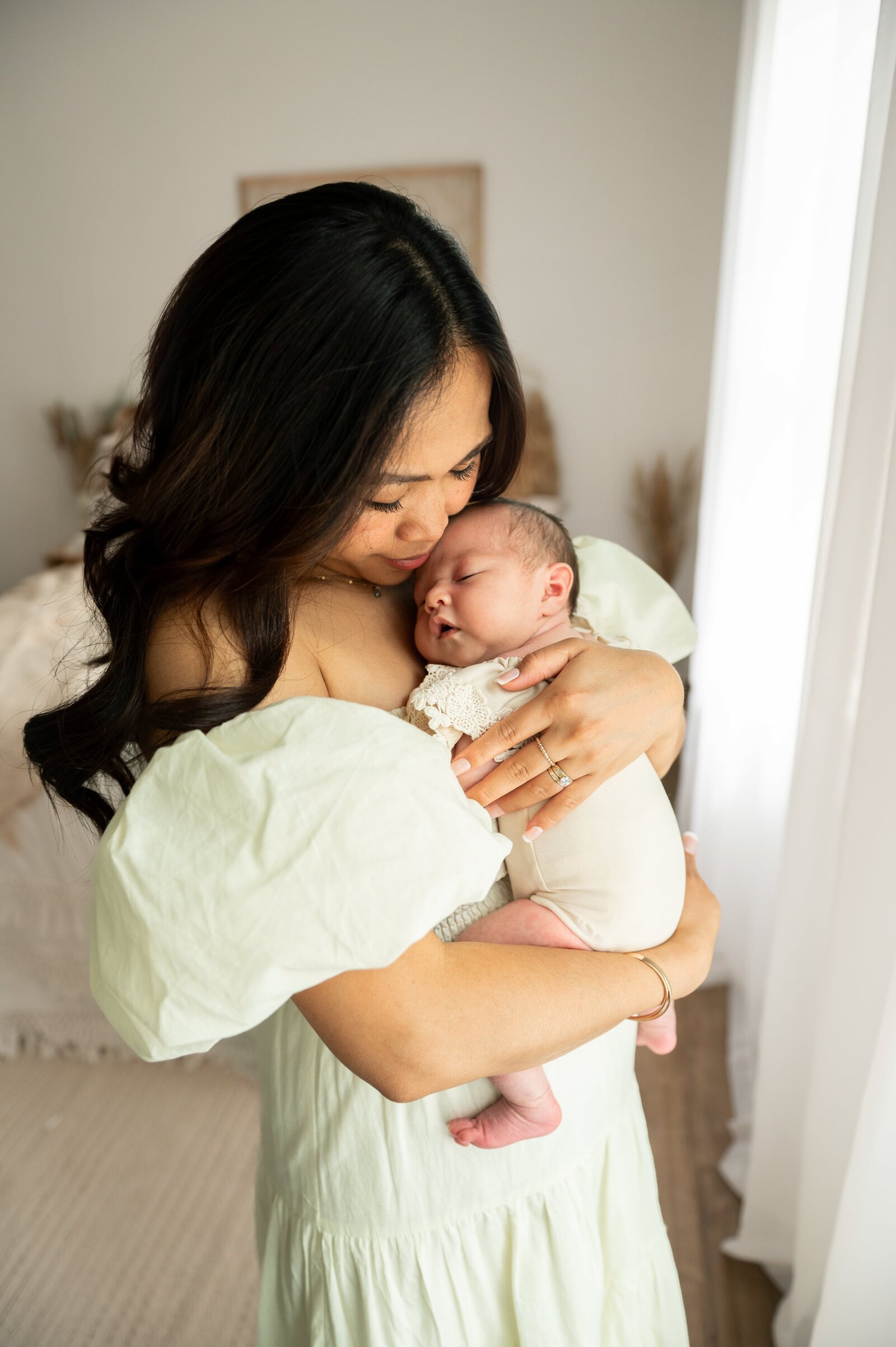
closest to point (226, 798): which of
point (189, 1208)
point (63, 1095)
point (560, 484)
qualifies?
point (189, 1208)

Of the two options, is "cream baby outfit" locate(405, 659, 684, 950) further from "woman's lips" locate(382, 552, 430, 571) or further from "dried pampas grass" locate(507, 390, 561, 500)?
"dried pampas grass" locate(507, 390, 561, 500)

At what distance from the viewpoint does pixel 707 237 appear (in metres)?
3.70

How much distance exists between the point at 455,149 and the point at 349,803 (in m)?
4.03

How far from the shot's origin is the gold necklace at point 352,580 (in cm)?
93

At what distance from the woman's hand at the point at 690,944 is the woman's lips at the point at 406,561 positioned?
437 mm

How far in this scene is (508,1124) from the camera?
2.65 feet

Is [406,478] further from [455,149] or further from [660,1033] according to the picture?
[455,149]

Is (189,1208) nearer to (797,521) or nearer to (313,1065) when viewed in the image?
(313,1065)

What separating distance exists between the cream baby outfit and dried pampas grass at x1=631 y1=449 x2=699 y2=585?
318cm

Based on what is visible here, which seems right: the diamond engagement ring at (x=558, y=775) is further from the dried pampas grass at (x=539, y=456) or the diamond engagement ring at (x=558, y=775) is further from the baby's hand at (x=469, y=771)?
the dried pampas grass at (x=539, y=456)

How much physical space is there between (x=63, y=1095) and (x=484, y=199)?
3.76 m

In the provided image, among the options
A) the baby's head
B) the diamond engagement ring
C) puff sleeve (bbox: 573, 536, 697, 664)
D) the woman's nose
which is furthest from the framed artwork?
the diamond engagement ring

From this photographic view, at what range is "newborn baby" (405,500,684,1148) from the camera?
84 centimetres

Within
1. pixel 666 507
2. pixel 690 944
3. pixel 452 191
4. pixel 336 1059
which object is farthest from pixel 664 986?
pixel 452 191
